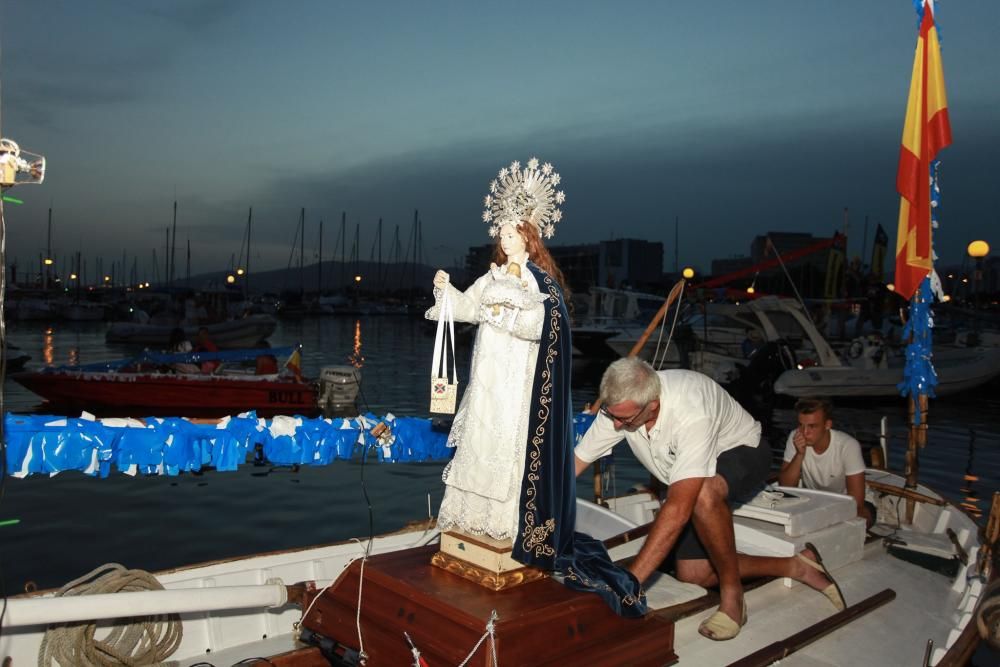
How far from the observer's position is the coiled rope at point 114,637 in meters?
3.53

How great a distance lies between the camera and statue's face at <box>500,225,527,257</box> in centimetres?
368

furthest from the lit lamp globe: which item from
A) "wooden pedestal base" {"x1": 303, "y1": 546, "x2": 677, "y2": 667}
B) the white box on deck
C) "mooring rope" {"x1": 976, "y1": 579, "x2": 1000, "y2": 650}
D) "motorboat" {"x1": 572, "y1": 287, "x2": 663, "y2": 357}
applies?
"motorboat" {"x1": 572, "y1": 287, "x2": 663, "y2": 357}

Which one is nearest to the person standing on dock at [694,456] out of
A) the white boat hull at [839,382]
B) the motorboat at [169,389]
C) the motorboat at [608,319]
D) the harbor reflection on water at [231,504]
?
the harbor reflection on water at [231,504]

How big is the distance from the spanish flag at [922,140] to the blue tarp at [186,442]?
4407 millimetres

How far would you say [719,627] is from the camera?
392cm

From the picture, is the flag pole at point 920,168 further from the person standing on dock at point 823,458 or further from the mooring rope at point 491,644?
the mooring rope at point 491,644

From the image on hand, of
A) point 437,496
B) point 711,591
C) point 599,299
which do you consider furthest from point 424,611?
point 599,299

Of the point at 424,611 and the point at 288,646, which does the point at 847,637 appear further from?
the point at 288,646

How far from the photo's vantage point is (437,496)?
37.3ft

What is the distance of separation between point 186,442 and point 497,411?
10.8 feet

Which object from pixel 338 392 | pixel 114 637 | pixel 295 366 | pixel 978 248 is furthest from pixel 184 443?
pixel 295 366

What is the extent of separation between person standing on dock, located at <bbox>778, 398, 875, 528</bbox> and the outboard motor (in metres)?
12.9

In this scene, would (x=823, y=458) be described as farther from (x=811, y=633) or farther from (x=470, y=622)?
(x=470, y=622)

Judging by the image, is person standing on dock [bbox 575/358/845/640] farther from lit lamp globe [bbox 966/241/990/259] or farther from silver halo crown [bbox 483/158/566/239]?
lit lamp globe [bbox 966/241/990/259]
